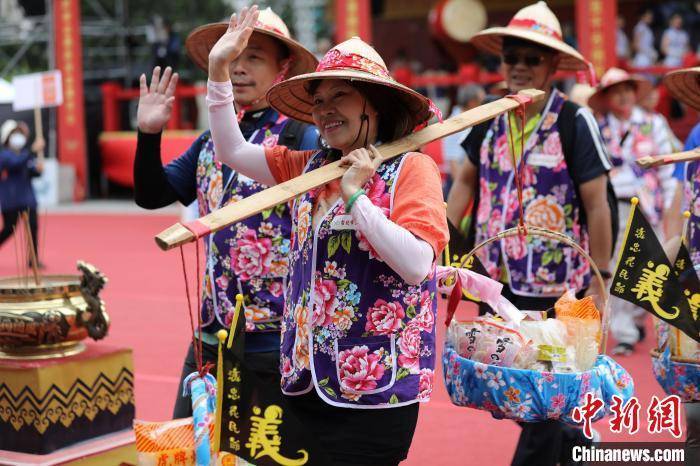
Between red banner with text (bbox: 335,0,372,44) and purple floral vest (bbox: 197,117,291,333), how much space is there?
495 inches

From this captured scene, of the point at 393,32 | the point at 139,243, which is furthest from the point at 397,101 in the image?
the point at 393,32

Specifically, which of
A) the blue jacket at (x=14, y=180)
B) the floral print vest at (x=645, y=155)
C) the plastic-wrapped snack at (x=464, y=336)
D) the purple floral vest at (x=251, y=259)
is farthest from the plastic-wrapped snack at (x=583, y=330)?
Result: the blue jacket at (x=14, y=180)

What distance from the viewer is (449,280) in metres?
3.32

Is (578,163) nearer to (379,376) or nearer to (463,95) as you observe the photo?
(379,376)

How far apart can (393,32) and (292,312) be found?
68.5ft

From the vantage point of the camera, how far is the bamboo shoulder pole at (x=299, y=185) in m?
2.34

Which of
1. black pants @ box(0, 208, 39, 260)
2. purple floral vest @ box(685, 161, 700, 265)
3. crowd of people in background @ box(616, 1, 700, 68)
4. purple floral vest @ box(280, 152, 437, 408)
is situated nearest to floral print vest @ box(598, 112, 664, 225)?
purple floral vest @ box(685, 161, 700, 265)

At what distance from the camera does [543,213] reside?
4156 mm

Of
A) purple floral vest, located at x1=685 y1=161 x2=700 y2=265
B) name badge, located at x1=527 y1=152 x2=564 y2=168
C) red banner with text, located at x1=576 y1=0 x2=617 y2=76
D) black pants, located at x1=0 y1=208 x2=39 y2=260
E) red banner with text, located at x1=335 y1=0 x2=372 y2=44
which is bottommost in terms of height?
black pants, located at x1=0 y1=208 x2=39 y2=260

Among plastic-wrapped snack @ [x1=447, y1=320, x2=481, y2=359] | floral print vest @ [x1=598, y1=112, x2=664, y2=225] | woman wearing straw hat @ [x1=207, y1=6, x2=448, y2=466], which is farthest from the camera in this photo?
floral print vest @ [x1=598, y1=112, x2=664, y2=225]

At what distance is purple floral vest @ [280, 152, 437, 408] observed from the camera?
8.79 feet

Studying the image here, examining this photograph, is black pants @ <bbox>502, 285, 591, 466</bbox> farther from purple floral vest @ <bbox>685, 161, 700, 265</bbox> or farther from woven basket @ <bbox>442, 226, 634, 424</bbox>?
woven basket @ <bbox>442, 226, 634, 424</bbox>

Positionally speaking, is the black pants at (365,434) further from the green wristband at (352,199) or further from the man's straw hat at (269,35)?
the man's straw hat at (269,35)

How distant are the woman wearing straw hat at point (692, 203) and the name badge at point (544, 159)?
0.48m
